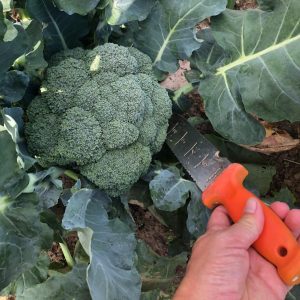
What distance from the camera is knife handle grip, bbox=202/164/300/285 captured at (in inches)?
43.0

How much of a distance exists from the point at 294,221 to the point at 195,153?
1.11 feet

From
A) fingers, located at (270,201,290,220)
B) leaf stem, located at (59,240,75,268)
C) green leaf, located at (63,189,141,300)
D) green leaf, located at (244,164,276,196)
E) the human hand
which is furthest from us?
green leaf, located at (244,164,276,196)

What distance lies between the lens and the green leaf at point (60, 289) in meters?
1.28

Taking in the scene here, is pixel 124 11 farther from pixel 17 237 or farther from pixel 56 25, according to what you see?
pixel 17 237

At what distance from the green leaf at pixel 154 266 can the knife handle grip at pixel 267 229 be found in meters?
0.37

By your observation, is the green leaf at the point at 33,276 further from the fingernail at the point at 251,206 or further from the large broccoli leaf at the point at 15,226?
the fingernail at the point at 251,206

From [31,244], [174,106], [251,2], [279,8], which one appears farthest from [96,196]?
[251,2]

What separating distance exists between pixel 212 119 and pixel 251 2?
661 mm

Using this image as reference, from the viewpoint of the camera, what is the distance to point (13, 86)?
1.36m

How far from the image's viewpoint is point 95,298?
1.18 meters

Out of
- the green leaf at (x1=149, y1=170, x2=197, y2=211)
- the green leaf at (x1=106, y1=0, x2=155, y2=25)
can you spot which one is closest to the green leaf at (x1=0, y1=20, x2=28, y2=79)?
the green leaf at (x1=106, y1=0, x2=155, y2=25)

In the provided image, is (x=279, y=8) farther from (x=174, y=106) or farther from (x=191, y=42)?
(x=174, y=106)

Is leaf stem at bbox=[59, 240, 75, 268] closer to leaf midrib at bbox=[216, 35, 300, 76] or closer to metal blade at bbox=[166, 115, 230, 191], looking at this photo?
metal blade at bbox=[166, 115, 230, 191]

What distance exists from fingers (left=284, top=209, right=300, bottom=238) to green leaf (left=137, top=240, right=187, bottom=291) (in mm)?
391
